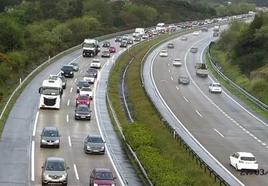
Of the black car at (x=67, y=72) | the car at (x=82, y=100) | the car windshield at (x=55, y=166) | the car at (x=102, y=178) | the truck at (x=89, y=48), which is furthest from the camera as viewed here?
the truck at (x=89, y=48)

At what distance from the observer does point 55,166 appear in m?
36.7

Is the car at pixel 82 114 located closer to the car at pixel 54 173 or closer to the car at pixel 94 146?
the car at pixel 94 146

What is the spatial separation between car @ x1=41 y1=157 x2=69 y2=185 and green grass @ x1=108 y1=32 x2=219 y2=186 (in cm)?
504

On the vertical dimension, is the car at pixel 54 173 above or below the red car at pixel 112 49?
above

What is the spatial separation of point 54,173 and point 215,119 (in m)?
31.5

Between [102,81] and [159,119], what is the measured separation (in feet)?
88.0

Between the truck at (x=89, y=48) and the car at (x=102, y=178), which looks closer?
the car at (x=102, y=178)

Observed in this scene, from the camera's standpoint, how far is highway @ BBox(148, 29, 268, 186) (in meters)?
50.9

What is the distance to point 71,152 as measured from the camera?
46656 millimetres

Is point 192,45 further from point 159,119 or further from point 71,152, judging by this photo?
point 71,152

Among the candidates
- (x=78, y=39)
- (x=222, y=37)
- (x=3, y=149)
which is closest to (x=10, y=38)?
(x=78, y=39)

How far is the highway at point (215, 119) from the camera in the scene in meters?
50.9

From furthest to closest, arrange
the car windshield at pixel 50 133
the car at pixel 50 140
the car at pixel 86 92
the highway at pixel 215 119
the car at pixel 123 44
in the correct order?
the car at pixel 123 44 < the car at pixel 86 92 < the highway at pixel 215 119 < the car windshield at pixel 50 133 < the car at pixel 50 140

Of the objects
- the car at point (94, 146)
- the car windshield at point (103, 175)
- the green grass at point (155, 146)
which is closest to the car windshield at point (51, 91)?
the green grass at point (155, 146)
